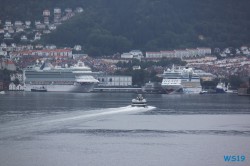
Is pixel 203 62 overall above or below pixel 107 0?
below

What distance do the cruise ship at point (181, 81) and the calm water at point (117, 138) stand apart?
46859 millimetres

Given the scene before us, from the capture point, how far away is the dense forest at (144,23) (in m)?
121

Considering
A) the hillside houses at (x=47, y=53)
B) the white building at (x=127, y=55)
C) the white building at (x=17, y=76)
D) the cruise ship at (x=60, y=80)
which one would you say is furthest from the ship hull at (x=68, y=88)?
the white building at (x=127, y=55)

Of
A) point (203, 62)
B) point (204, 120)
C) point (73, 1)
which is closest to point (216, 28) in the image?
point (203, 62)

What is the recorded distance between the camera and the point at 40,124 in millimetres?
32531

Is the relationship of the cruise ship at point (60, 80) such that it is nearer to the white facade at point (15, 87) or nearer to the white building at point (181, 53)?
the white facade at point (15, 87)

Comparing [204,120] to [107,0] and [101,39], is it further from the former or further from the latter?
[107,0]

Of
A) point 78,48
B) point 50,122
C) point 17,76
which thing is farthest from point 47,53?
point 50,122

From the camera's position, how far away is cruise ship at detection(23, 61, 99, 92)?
9044 centimetres

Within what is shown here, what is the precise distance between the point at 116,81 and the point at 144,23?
110 feet

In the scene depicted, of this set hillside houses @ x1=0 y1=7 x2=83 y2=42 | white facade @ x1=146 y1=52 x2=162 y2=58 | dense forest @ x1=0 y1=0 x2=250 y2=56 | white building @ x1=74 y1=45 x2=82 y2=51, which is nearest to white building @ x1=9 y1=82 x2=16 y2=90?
dense forest @ x1=0 y1=0 x2=250 y2=56

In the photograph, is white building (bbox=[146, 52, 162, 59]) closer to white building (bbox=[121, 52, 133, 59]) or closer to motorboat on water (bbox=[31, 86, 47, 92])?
white building (bbox=[121, 52, 133, 59])

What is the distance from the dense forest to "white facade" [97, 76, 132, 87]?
2145 cm

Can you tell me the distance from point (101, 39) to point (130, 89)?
29.5 m
